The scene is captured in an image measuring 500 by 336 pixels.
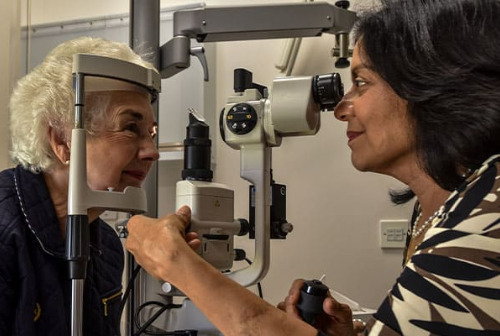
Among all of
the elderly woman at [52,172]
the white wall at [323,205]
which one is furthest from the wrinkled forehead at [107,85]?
the white wall at [323,205]

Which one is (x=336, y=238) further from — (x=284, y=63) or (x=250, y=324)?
(x=250, y=324)

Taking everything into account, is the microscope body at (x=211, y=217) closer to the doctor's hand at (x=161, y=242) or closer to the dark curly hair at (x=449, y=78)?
the doctor's hand at (x=161, y=242)

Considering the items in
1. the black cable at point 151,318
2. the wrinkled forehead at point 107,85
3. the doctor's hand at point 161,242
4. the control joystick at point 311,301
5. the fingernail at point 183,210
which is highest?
the wrinkled forehead at point 107,85

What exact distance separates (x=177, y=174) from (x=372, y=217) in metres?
0.77

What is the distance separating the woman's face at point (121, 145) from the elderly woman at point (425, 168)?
21 centimetres

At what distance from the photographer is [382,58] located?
84 centimetres

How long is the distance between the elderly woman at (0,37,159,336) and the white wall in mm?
881

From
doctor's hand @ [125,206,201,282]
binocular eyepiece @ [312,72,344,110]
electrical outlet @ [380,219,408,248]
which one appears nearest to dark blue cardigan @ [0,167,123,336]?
doctor's hand @ [125,206,201,282]

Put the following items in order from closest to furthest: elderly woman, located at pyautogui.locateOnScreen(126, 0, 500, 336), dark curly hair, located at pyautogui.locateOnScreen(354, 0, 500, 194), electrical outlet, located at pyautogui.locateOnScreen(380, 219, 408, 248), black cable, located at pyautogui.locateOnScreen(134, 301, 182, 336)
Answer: elderly woman, located at pyautogui.locateOnScreen(126, 0, 500, 336)
dark curly hair, located at pyautogui.locateOnScreen(354, 0, 500, 194)
black cable, located at pyautogui.locateOnScreen(134, 301, 182, 336)
electrical outlet, located at pyautogui.locateOnScreen(380, 219, 408, 248)

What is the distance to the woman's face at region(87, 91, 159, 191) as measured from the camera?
3.36 feet

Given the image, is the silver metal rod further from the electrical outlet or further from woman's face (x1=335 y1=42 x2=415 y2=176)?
the electrical outlet

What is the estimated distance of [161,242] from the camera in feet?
2.61

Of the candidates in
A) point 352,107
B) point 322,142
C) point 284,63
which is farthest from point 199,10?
point 322,142

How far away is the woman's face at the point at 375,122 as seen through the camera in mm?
837
